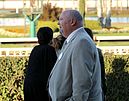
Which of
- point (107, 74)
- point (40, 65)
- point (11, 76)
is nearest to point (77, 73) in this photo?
point (40, 65)

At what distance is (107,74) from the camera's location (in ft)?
22.4

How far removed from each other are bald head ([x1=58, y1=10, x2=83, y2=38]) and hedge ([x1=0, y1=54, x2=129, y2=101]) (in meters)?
3.40

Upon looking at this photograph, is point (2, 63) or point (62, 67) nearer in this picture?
point (62, 67)

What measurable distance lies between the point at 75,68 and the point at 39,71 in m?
1.94

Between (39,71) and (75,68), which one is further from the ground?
(75,68)

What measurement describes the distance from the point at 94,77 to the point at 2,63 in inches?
141

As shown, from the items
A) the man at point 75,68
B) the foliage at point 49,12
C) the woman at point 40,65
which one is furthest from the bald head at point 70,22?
the foliage at point 49,12

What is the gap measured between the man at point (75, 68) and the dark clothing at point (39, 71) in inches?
65.3

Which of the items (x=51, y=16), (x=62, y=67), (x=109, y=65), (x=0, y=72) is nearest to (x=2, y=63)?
(x=0, y=72)

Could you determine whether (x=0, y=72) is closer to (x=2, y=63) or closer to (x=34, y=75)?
(x=2, y=63)

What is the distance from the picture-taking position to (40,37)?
5246 mm

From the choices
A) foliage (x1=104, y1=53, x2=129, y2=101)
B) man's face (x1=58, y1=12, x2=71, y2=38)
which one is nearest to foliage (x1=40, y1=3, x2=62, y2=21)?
foliage (x1=104, y1=53, x2=129, y2=101)

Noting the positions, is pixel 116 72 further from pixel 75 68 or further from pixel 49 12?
pixel 49 12

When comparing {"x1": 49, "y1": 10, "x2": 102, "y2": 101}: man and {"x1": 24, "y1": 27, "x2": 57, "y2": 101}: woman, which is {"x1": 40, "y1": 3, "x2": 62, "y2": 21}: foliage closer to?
{"x1": 24, "y1": 27, "x2": 57, "y2": 101}: woman
